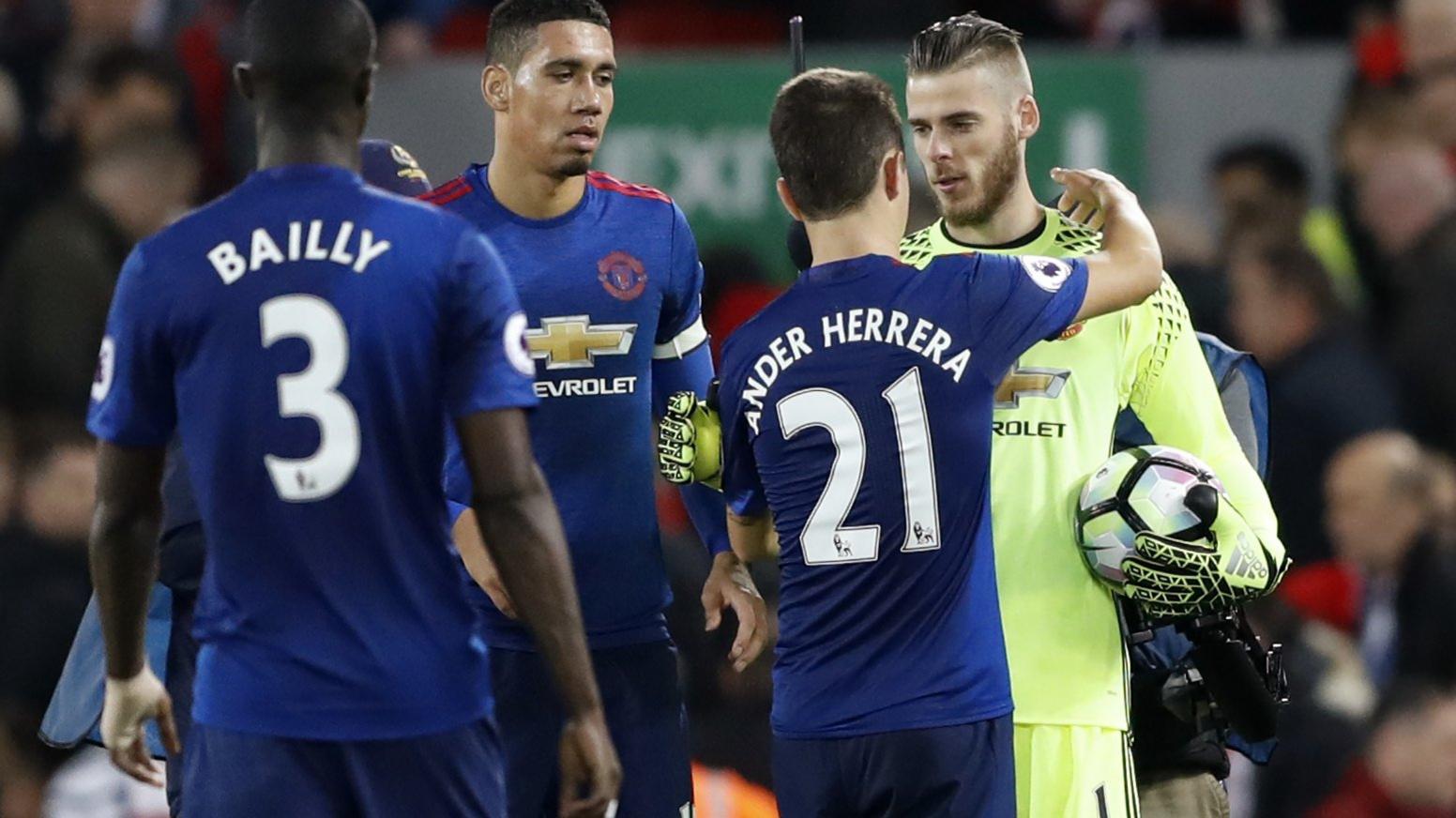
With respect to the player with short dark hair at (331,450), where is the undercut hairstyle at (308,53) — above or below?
above

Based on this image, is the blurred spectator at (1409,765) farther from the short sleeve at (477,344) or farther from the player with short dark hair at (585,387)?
the short sleeve at (477,344)

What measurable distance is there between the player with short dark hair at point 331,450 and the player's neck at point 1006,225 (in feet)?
4.49

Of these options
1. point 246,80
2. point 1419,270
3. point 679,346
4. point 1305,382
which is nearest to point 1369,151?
point 1419,270

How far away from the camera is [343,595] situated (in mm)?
4043

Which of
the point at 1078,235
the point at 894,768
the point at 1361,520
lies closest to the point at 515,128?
the point at 1078,235

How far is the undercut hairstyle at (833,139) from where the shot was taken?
187 inches

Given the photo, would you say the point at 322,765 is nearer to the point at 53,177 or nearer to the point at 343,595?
the point at 343,595

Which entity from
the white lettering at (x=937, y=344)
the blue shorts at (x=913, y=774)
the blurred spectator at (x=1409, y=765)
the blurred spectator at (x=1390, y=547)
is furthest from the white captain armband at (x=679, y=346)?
the blurred spectator at (x=1390, y=547)

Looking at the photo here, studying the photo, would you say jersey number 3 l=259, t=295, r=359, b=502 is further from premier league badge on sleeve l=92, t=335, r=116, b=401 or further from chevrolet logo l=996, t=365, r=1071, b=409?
chevrolet logo l=996, t=365, r=1071, b=409

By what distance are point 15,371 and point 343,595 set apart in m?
5.82

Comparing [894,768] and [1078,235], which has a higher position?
[1078,235]

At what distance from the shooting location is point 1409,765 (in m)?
8.10

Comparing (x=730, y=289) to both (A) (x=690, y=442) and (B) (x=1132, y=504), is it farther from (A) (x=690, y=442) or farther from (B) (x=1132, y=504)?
(B) (x=1132, y=504)

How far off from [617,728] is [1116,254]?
1451 millimetres
